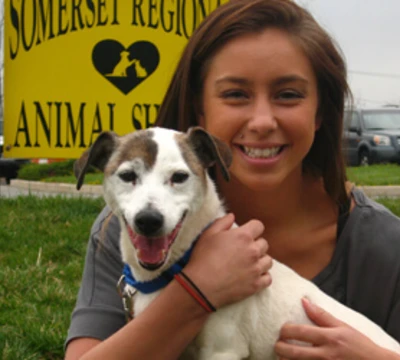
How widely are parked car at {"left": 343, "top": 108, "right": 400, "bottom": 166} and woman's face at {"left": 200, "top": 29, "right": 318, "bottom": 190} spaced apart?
1203 centimetres

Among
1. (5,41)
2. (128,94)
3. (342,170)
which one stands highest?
(342,170)

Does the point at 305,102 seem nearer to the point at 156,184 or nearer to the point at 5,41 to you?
the point at 156,184

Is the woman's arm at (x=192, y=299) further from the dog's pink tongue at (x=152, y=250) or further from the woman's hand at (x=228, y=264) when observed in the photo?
the dog's pink tongue at (x=152, y=250)

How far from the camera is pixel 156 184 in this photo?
2.28 metres

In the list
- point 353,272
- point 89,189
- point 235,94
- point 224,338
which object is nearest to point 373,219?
point 353,272

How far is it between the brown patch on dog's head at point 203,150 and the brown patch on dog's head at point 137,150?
4.9 inches

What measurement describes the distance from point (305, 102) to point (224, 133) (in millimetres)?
363

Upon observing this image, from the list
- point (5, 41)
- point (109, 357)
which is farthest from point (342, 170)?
point (5, 41)

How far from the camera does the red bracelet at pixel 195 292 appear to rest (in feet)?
7.77

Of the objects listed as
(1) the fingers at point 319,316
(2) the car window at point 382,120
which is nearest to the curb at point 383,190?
(2) the car window at point 382,120

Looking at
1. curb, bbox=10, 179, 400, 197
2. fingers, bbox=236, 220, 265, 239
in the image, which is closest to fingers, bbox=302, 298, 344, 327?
fingers, bbox=236, 220, 265, 239

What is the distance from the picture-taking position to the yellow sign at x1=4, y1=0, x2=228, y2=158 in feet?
23.6

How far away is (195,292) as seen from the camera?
239 centimetres

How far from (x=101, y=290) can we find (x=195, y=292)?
0.64 metres
